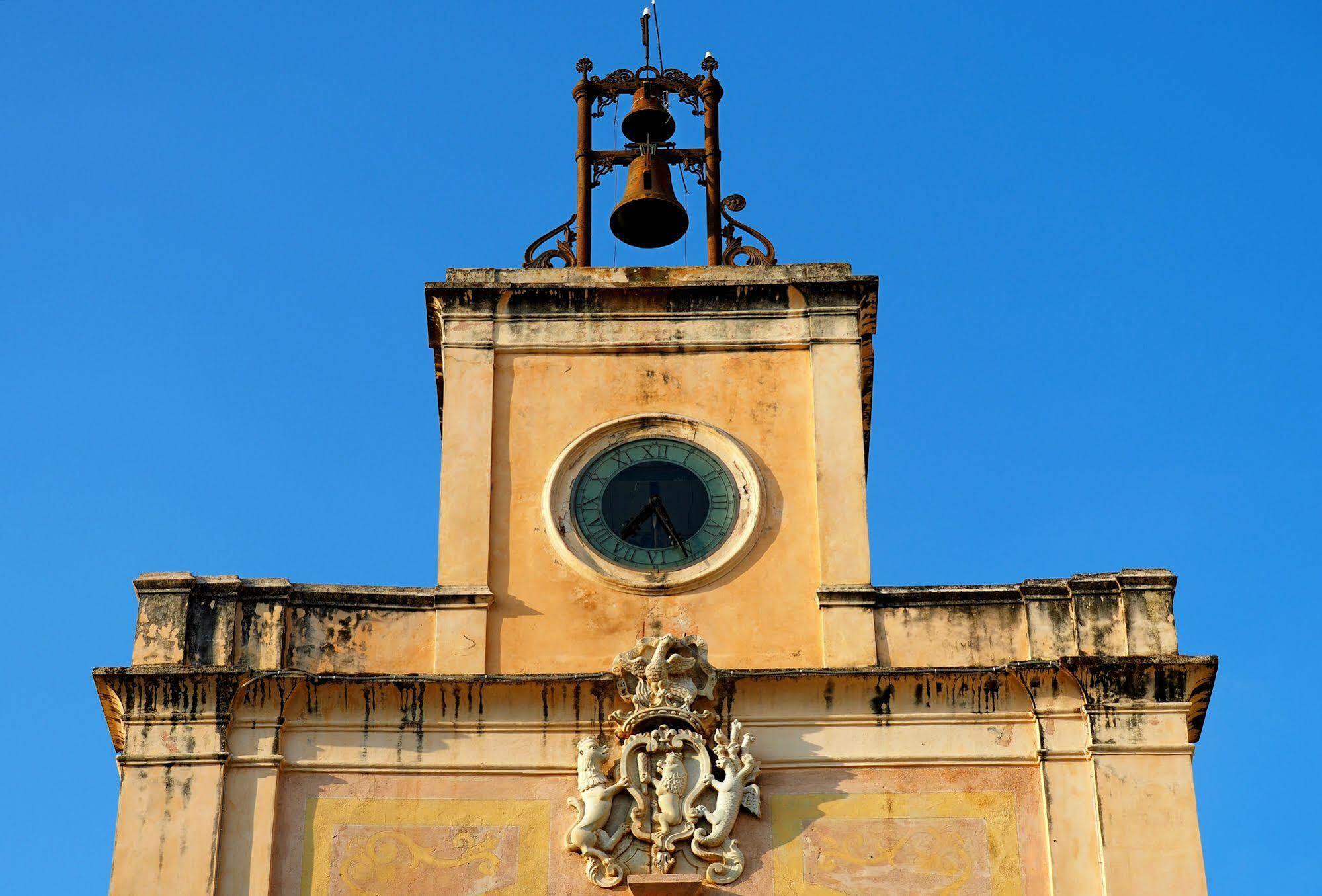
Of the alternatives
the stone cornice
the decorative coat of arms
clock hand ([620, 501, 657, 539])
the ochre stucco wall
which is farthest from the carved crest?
clock hand ([620, 501, 657, 539])

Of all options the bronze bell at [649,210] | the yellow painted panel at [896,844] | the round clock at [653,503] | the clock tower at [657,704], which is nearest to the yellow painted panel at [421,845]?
the clock tower at [657,704]

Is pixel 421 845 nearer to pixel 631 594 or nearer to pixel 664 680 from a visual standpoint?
pixel 664 680

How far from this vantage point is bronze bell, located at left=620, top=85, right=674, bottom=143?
81.0 feet

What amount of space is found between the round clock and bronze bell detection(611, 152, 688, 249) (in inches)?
102

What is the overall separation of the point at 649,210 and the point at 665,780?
6.13 meters

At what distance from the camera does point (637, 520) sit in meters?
22.0

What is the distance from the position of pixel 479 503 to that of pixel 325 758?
2.65m

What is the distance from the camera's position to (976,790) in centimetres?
2045

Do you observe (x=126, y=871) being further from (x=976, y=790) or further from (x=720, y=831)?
(x=976, y=790)

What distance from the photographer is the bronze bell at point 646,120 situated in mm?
24703

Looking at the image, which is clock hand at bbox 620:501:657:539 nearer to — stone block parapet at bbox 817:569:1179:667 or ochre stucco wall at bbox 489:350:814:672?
ochre stucco wall at bbox 489:350:814:672

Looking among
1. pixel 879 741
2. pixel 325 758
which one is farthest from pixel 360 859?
pixel 879 741

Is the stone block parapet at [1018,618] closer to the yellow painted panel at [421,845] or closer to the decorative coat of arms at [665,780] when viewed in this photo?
the decorative coat of arms at [665,780]

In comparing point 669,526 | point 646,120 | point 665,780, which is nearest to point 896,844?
point 665,780
